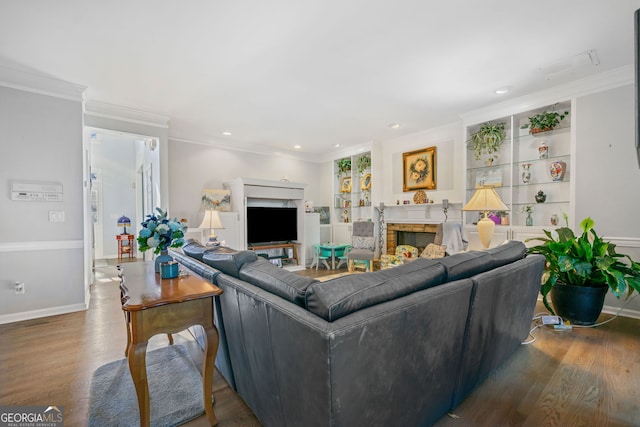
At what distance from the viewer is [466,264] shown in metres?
1.65

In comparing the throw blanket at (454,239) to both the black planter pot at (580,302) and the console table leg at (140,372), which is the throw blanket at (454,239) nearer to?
the black planter pot at (580,302)

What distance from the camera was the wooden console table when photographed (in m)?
1.32

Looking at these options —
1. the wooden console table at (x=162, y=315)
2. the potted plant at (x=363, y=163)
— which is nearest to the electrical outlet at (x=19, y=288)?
the wooden console table at (x=162, y=315)

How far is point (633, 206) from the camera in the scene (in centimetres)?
297

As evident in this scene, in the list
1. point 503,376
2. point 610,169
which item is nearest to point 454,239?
point 610,169

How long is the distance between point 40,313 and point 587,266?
220 inches

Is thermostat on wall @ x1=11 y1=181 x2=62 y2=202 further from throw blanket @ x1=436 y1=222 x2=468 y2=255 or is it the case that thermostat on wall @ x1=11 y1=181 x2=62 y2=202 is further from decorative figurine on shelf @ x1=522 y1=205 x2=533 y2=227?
decorative figurine on shelf @ x1=522 y1=205 x2=533 y2=227

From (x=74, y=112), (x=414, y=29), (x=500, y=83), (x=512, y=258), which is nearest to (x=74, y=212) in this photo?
(x=74, y=112)

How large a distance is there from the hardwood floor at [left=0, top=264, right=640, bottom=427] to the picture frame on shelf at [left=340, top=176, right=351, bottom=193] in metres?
4.36

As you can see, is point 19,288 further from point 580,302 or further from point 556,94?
point 556,94

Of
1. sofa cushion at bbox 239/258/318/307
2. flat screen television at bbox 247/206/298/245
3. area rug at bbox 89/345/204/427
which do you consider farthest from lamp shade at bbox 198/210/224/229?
sofa cushion at bbox 239/258/318/307

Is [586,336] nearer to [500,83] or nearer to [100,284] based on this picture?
[500,83]

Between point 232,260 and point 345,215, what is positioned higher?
point 345,215

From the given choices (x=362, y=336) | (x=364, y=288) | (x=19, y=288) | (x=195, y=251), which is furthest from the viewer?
(x=19, y=288)
